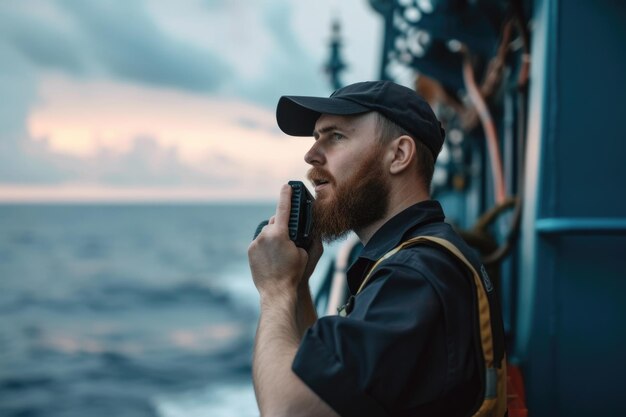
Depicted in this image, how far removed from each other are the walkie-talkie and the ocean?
15344 millimetres

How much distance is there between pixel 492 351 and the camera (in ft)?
5.35

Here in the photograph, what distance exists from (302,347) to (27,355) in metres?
31.0

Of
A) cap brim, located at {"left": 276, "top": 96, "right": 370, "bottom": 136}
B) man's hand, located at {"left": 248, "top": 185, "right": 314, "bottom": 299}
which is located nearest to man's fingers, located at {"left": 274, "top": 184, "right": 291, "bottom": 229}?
man's hand, located at {"left": 248, "top": 185, "right": 314, "bottom": 299}

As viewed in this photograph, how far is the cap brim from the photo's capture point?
193 centimetres

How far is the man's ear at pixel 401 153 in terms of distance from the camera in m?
1.92

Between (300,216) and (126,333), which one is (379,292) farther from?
(126,333)

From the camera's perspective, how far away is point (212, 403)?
18797 millimetres

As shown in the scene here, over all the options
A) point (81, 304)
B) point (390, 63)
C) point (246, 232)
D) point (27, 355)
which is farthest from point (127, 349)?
point (246, 232)

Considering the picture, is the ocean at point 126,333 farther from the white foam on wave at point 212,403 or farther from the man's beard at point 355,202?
the man's beard at point 355,202

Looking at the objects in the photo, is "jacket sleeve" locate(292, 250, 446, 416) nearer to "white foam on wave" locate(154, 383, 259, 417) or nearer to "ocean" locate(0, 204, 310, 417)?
"white foam on wave" locate(154, 383, 259, 417)

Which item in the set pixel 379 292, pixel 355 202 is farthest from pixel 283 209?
pixel 379 292

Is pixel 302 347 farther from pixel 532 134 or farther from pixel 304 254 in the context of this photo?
pixel 532 134

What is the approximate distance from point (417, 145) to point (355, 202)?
0.26m

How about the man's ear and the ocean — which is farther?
the ocean
